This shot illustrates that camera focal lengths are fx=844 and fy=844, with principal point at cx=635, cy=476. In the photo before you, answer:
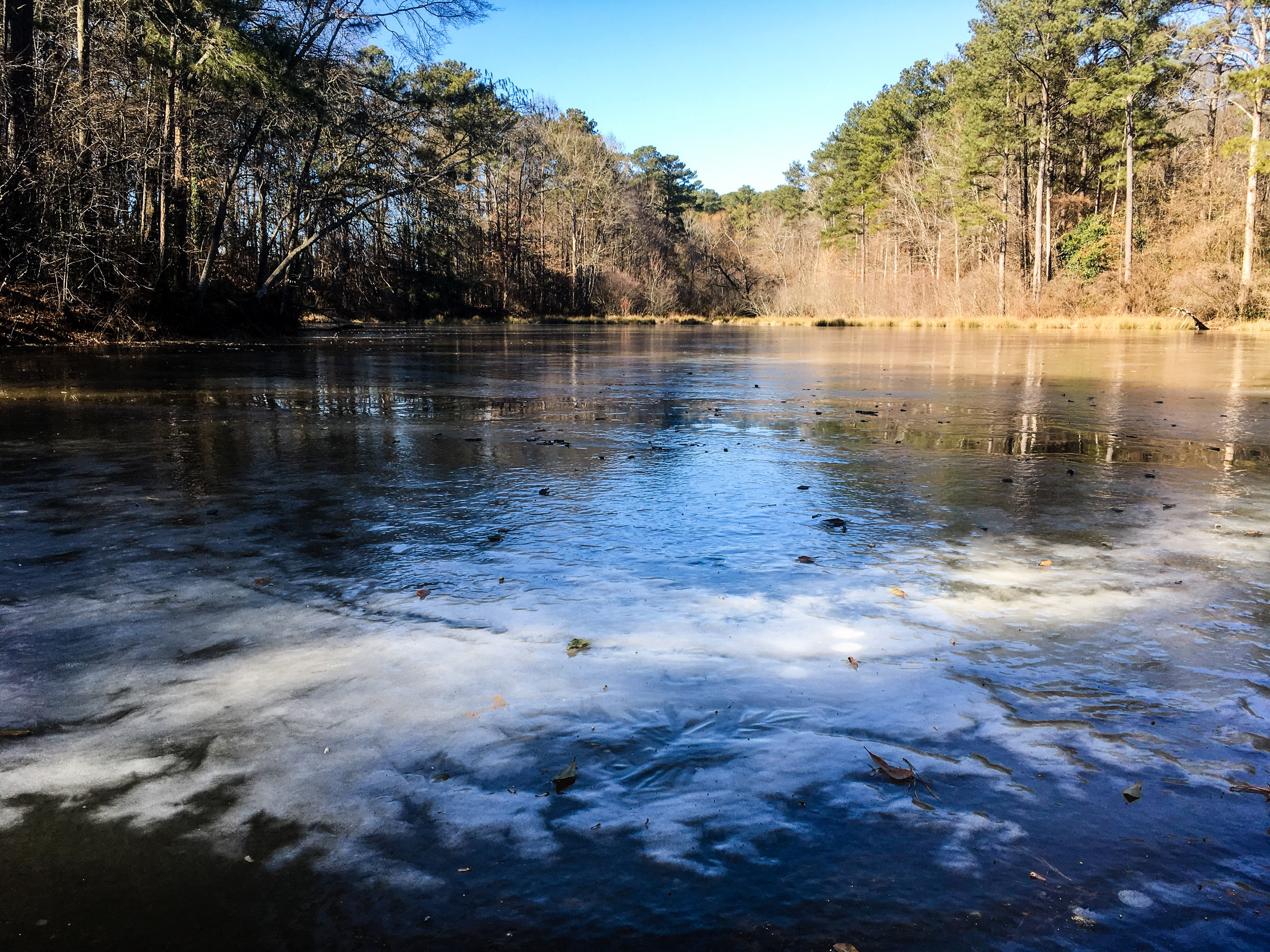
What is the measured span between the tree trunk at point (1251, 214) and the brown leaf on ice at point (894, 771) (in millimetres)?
33097

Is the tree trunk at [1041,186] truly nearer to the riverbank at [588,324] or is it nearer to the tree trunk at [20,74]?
the riverbank at [588,324]

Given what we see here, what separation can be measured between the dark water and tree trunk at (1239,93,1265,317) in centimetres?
2843

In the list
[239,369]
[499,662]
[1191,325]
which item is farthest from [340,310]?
[499,662]

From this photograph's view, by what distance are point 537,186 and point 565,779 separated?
199 ft

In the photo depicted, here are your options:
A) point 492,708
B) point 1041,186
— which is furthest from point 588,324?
point 492,708

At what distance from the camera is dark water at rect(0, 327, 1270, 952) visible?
1.44 m

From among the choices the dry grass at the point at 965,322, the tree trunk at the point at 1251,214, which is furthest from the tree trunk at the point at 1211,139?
the dry grass at the point at 965,322

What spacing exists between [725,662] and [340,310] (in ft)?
143

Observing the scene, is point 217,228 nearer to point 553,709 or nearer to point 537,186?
point 553,709

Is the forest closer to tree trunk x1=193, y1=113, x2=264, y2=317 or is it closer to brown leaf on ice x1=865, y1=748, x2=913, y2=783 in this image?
tree trunk x1=193, y1=113, x2=264, y2=317

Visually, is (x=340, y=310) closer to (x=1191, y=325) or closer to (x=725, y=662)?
(x=1191, y=325)

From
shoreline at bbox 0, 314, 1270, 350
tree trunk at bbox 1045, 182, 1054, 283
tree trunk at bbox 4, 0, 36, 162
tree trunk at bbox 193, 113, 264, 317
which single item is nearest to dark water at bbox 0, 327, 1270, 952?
tree trunk at bbox 4, 0, 36, 162

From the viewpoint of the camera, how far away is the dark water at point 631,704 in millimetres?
1437

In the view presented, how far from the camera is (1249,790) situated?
175 cm
